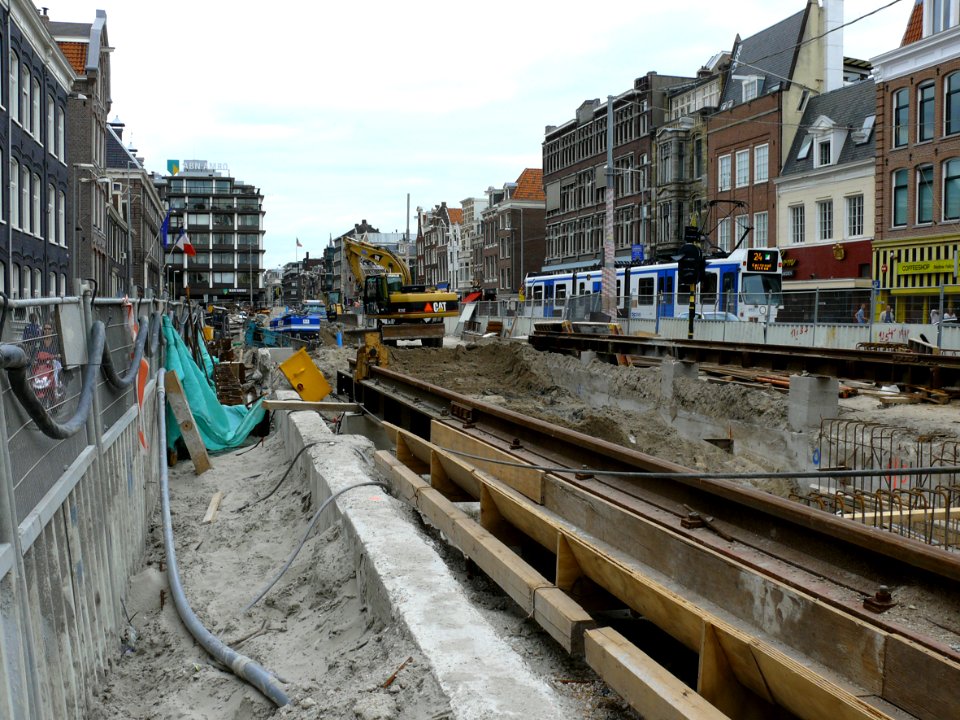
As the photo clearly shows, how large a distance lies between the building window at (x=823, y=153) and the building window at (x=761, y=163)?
333cm

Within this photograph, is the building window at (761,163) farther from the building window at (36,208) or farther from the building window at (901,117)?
the building window at (36,208)

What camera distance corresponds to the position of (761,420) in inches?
527

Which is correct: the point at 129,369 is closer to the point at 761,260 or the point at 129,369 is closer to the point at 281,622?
the point at 281,622

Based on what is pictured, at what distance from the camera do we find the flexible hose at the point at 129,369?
639 centimetres

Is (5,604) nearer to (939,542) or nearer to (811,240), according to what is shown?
(939,542)

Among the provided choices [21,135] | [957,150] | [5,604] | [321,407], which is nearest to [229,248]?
[21,135]

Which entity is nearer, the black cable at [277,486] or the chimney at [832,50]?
the black cable at [277,486]

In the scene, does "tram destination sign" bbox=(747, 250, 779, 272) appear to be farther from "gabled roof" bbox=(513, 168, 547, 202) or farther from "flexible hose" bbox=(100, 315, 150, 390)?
"gabled roof" bbox=(513, 168, 547, 202)

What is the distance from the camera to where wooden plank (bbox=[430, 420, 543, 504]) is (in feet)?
22.6

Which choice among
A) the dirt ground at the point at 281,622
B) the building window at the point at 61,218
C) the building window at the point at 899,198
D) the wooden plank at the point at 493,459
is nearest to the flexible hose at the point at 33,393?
the dirt ground at the point at 281,622

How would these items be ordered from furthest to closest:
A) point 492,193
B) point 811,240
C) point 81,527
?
point 492,193, point 811,240, point 81,527

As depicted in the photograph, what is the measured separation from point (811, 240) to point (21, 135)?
31.6 m

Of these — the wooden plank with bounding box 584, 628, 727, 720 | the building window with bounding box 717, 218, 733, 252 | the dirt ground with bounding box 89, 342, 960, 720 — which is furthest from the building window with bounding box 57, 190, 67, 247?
the wooden plank with bounding box 584, 628, 727, 720

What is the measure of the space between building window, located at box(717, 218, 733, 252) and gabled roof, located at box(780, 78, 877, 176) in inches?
188
